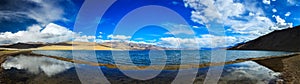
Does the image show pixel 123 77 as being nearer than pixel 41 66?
Yes

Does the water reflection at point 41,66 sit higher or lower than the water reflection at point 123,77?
higher

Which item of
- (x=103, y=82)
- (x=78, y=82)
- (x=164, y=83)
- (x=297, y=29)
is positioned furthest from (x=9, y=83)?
(x=297, y=29)

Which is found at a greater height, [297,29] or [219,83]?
[297,29]

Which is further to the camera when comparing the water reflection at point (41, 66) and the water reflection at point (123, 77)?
the water reflection at point (41, 66)

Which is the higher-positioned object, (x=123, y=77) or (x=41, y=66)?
(x=41, y=66)

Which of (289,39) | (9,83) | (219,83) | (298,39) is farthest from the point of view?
(289,39)

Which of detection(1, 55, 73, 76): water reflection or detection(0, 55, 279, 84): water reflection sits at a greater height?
detection(1, 55, 73, 76): water reflection

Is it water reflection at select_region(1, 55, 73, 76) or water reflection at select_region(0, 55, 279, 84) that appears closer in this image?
water reflection at select_region(0, 55, 279, 84)

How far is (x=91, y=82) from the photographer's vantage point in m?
22.6

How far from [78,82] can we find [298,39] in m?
171

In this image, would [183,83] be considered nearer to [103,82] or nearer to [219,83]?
[219,83]

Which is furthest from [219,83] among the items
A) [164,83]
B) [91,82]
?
[91,82]

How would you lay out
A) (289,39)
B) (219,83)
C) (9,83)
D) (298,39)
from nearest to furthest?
1. (219,83)
2. (9,83)
3. (298,39)
4. (289,39)

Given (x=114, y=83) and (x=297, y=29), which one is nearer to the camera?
(x=114, y=83)
